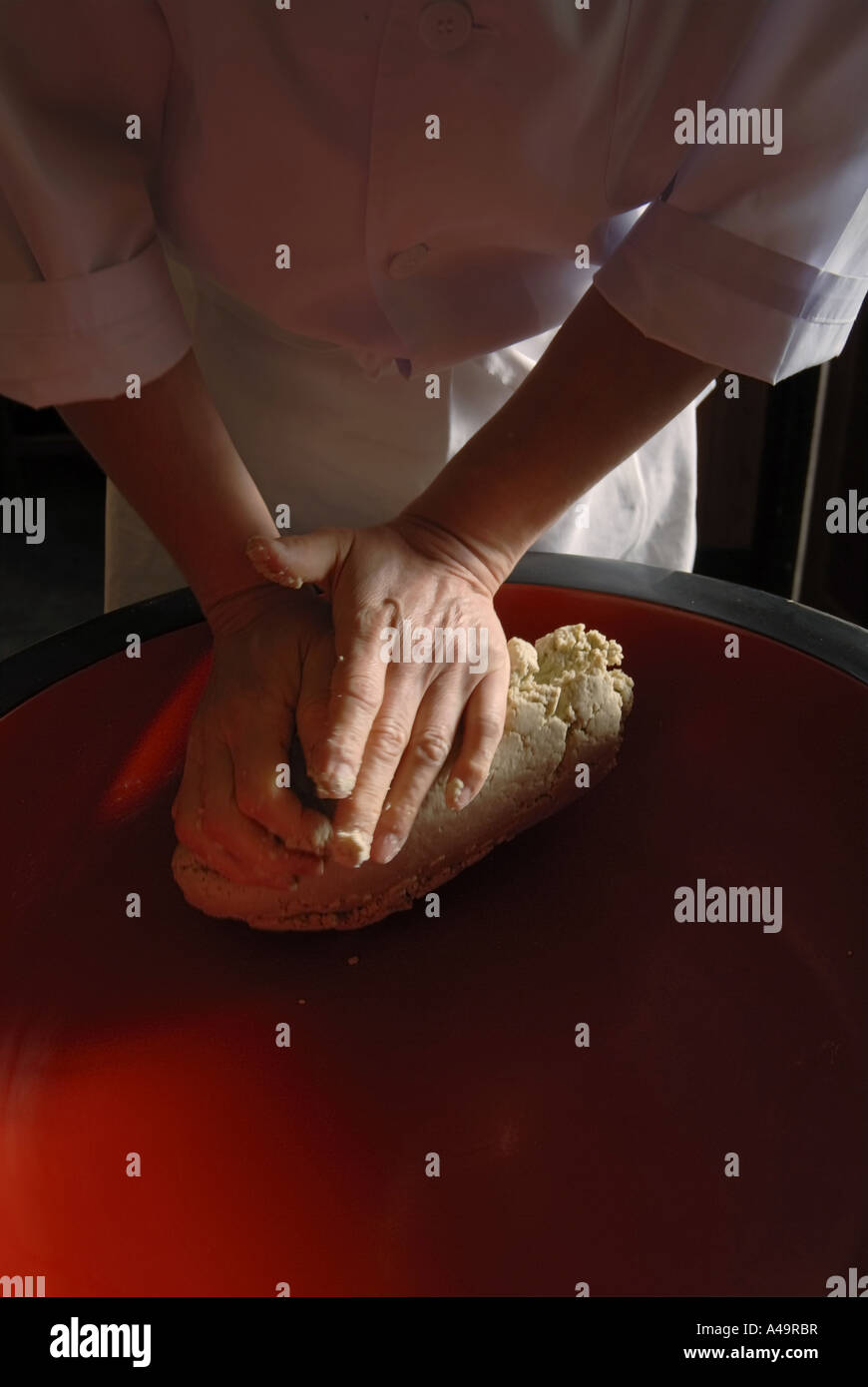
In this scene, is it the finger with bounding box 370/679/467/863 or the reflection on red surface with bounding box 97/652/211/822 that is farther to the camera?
the reflection on red surface with bounding box 97/652/211/822

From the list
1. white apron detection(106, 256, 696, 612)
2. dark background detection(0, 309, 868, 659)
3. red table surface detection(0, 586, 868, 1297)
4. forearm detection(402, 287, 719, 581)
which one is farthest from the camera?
dark background detection(0, 309, 868, 659)

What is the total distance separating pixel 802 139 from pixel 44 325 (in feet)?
1.29

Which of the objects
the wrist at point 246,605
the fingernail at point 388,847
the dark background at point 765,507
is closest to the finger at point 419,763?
the fingernail at point 388,847

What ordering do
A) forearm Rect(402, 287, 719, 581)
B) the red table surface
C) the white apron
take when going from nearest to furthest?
the red table surface → forearm Rect(402, 287, 719, 581) → the white apron

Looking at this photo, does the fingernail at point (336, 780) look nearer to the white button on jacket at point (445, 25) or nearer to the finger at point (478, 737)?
the finger at point (478, 737)

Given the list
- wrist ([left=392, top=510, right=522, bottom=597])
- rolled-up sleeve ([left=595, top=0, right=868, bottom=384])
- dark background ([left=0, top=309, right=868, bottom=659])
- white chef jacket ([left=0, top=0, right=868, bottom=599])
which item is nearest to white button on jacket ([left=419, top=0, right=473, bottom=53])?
white chef jacket ([left=0, top=0, right=868, bottom=599])

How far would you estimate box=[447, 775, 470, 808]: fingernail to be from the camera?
24.1 inches

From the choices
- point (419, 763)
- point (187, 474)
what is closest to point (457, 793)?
point (419, 763)

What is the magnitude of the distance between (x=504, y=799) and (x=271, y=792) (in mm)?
153

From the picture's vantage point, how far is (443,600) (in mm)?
658

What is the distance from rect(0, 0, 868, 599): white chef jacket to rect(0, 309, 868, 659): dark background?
859mm

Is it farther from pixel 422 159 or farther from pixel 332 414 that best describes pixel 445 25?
pixel 332 414

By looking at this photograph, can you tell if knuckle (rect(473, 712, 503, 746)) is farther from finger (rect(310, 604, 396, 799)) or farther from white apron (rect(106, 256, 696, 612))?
white apron (rect(106, 256, 696, 612))
